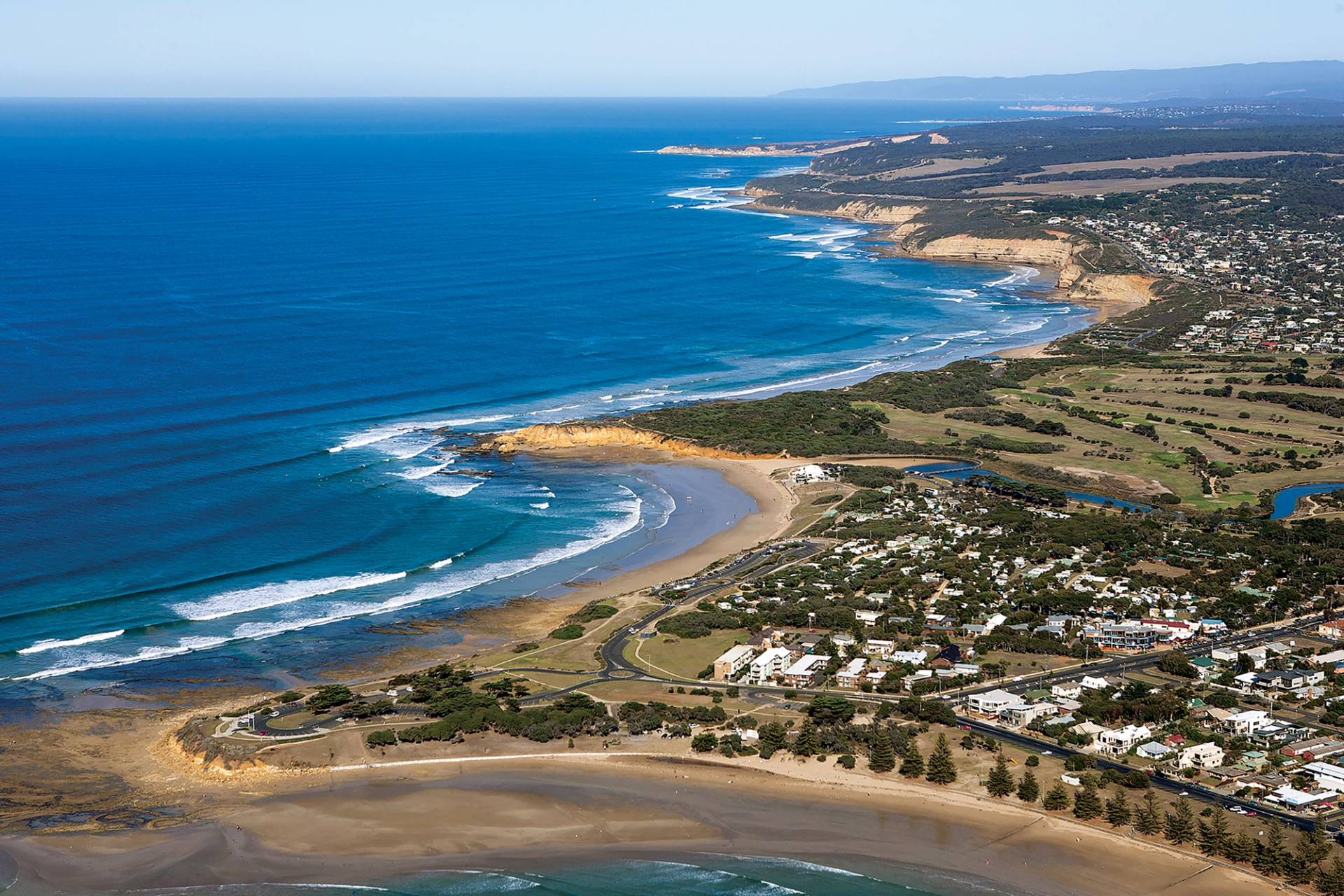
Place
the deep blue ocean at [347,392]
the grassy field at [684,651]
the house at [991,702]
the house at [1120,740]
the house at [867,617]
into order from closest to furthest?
the house at [1120,740] → the house at [991,702] → the grassy field at [684,651] → the house at [867,617] → the deep blue ocean at [347,392]

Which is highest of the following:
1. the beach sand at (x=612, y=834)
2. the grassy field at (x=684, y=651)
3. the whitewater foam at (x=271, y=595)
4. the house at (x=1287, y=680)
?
the house at (x=1287, y=680)

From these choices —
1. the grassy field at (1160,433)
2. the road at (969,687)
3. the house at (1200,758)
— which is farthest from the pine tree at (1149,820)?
the grassy field at (1160,433)

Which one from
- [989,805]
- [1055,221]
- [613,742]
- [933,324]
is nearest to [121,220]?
[933,324]

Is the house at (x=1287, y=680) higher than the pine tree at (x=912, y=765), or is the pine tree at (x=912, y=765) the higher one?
the house at (x=1287, y=680)

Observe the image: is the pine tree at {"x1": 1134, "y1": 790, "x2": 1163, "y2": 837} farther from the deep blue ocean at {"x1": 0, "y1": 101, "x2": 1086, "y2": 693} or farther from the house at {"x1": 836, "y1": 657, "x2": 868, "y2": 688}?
the deep blue ocean at {"x1": 0, "y1": 101, "x2": 1086, "y2": 693}

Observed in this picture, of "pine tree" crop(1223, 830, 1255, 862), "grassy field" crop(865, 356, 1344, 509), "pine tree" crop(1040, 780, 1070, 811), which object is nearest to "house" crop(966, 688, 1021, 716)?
"pine tree" crop(1040, 780, 1070, 811)

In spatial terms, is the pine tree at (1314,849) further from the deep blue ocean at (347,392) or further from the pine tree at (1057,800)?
the deep blue ocean at (347,392)

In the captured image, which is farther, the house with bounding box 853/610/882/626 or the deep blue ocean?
the deep blue ocean
